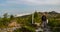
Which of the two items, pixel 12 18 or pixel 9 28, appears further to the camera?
pixel 12 18

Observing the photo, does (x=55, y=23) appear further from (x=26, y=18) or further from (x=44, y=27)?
(x=26, y=18)

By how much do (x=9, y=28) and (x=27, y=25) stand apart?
637mm

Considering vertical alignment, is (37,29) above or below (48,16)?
below

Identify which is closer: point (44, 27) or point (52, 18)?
point (44, 27)

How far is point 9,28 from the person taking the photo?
586 centimetres

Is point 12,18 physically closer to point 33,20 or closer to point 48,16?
point 33,20

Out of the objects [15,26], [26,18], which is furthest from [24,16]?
[15,26]

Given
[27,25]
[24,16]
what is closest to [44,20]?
[27,25]

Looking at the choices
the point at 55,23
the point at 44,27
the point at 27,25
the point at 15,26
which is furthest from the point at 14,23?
the point at 55,23

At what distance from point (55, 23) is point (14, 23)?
148 centimetres

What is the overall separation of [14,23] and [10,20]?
22 centimetres

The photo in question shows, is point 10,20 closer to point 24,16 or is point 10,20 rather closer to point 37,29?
point 24,16

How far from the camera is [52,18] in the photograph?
20.7 feet

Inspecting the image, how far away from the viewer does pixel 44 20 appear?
19.0 ft
